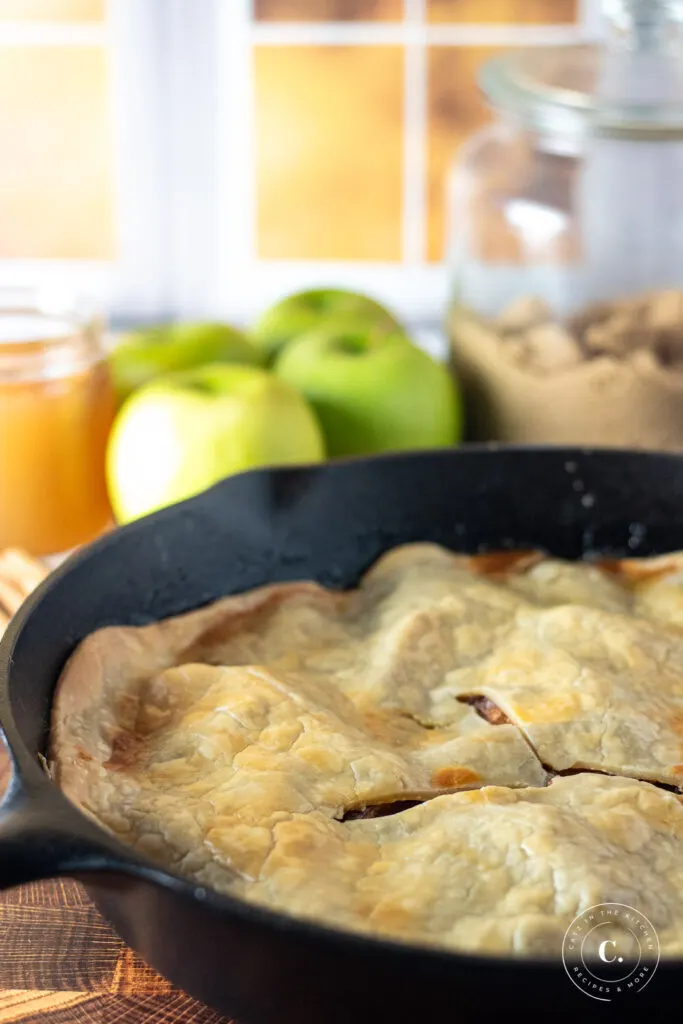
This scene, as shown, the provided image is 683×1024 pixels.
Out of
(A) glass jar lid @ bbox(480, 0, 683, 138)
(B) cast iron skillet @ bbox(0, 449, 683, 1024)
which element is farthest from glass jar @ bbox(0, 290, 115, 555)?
(A) glass jar lid @ bbox(480, 0, 683, 138)

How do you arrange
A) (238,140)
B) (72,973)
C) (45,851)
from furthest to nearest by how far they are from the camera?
(238,140) → (72,973) → (45,851)

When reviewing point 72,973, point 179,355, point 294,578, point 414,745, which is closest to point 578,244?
point 179,355

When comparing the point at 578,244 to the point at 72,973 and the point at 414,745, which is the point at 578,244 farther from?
the point at 72,973

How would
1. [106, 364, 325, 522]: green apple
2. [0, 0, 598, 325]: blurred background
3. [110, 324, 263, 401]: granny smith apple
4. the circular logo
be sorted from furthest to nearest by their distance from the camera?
[0, 0, 598, 325]: blurred background, [110, 324, 263, 401]: granny smith apple, [106, 364, 325, 522]: green apple, the circular logo

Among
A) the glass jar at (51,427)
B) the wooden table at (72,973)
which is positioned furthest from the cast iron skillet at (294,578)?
the glass jar at (51,427)

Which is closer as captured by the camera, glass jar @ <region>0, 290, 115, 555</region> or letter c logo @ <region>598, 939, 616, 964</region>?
letter c logo @ <region>598, 939, 616, 964</region>

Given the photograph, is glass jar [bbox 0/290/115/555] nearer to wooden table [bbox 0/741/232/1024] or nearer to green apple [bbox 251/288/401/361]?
green apple [bbox 251/288/401/361]

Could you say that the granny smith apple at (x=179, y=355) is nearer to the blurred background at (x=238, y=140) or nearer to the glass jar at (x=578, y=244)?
the glass jar at (x=578, y=244)

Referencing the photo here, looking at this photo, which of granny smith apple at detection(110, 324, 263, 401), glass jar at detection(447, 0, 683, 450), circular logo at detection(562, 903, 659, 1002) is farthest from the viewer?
granny smith apple at detection(110, 324, 263, 401)
